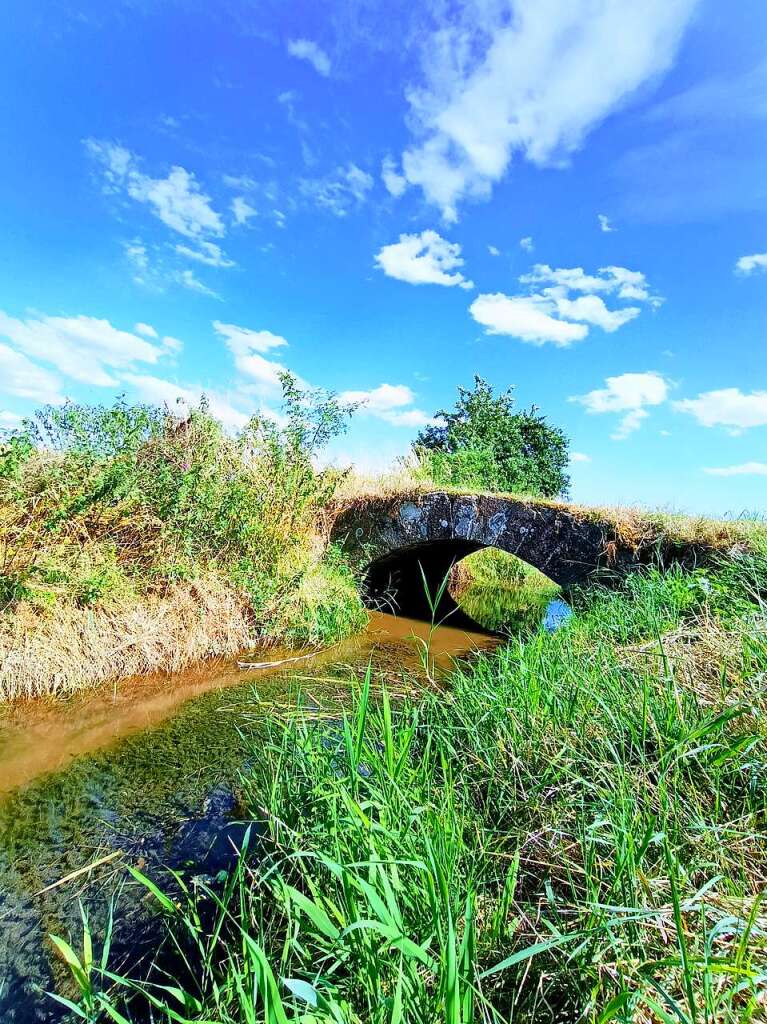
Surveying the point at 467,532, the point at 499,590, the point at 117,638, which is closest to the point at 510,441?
the point at 499,590

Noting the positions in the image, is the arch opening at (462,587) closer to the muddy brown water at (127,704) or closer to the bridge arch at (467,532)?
the bridge arch at (467,532)

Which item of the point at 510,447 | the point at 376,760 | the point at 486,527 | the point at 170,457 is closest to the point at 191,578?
the point at 170,457

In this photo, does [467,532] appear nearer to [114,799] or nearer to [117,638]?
[117,638]

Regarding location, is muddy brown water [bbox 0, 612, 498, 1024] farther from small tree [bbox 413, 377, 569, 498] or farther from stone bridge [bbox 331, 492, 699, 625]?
small tree [bbox 413, 377, 569, 498]

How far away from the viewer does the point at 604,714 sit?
2.60 metres

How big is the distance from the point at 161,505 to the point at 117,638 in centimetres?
158

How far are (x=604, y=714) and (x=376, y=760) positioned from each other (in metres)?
1.19

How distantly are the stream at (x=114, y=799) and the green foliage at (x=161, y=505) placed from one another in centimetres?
119

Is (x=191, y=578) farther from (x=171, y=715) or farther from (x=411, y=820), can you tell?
(x=411, y=820)

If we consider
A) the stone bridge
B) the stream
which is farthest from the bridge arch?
the stream

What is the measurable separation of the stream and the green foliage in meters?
1.19

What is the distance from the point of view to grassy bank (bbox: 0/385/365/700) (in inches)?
195

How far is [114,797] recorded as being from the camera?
330cm

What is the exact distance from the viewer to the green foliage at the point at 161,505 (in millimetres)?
5117
